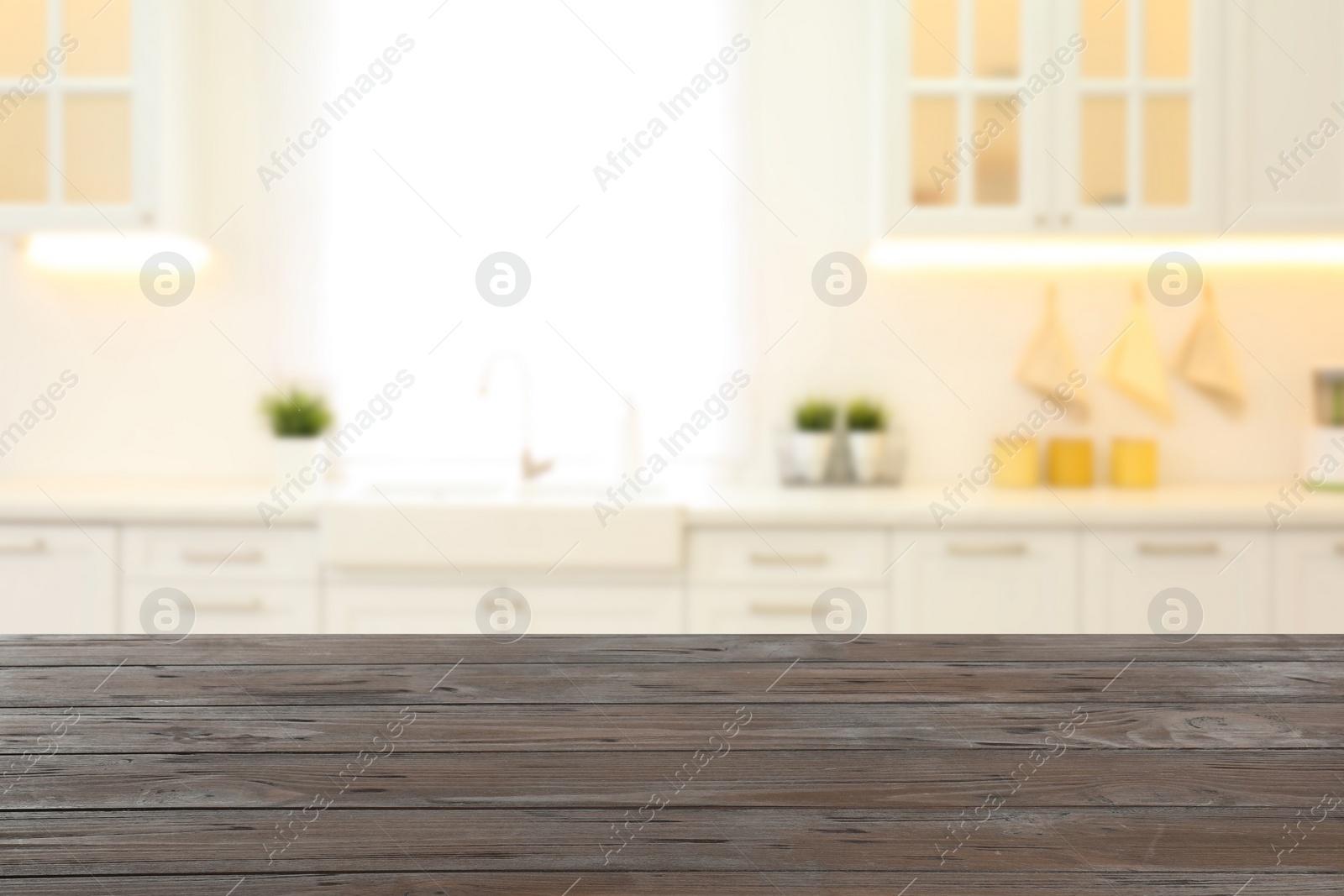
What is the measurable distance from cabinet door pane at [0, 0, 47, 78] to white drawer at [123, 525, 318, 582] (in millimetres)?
1231

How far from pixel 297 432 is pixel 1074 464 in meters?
2.08

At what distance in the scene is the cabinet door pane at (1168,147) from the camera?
8.54 feet

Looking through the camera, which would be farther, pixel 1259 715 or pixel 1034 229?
pixel 1034 229

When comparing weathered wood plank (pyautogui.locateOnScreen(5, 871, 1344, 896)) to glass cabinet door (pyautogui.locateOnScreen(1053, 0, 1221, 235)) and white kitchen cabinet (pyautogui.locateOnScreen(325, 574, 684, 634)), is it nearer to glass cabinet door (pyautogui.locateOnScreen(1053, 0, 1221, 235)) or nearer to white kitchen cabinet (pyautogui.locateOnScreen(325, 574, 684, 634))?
white kitchen cabinet (pyautogui.locateOnScreen(325, 574, 684, 634))

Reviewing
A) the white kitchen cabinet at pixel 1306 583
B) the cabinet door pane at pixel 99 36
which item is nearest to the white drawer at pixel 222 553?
the cabinet door pane at pixel 99 36

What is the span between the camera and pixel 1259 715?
86 centimetres

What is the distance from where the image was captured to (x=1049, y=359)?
2.93m

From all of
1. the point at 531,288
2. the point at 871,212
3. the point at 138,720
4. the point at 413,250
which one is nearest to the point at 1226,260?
the point at 871,212

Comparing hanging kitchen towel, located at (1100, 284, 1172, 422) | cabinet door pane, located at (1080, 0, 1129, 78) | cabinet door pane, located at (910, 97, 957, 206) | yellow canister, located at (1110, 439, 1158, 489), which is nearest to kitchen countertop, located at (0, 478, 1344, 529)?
yellow canister, located at (1110, 439, 1158, 489)

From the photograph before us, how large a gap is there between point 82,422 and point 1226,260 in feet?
10.6

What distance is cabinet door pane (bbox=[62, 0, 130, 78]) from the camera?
263 cm

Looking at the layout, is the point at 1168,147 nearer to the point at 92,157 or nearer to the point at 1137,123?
the point at 1137,123

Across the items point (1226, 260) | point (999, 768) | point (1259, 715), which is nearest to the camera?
point (999, 768)

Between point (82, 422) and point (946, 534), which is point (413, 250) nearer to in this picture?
point (82, 422)
